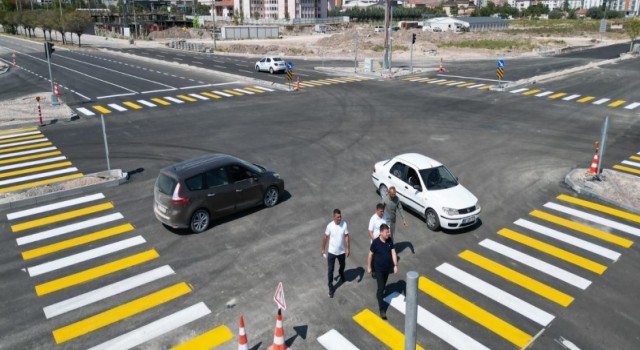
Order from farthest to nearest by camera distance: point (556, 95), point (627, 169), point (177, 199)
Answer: point (556, 95)
point (627, 169)
point (177, 199)

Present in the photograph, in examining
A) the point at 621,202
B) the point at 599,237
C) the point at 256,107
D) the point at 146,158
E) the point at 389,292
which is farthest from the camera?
the point at 256,107

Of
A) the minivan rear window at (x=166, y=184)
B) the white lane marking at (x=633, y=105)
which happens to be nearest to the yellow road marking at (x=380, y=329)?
the minivan rear window at (x=166, y=184)

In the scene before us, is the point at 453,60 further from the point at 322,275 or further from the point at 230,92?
the point at 322,275

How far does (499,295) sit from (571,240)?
424cm

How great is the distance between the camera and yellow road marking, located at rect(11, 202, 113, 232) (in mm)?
14047

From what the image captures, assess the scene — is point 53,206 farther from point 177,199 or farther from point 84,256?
Answer: point 177,199

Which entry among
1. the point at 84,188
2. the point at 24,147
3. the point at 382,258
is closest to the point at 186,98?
the point at 24,147

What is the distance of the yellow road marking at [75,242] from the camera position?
1242 cm

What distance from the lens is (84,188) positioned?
16.7 metres

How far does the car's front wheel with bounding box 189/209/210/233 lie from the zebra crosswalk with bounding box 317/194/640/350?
230 inches

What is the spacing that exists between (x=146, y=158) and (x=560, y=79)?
38.8m

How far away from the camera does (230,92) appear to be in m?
37.0

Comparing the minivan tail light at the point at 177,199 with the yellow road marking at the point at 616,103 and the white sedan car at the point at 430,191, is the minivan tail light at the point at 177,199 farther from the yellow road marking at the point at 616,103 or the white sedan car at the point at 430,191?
the yellow road marking at the point at 616,103

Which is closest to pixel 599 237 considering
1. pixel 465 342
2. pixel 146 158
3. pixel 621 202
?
pixel 621 202
